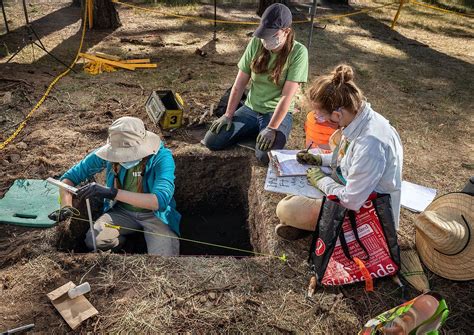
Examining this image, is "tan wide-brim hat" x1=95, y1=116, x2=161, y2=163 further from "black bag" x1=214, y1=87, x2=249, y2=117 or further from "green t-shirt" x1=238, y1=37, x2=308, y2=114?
"black bag" x1=214, y1=87, x2=249, y2=117

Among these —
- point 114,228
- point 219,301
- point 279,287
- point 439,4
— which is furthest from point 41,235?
point 439,4

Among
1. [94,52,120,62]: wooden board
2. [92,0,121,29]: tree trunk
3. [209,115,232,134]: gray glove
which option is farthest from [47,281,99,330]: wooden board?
[92,0,121,29]: tree trunk

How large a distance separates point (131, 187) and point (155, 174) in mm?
236

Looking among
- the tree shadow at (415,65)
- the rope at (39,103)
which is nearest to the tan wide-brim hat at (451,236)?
the tree shadow at (415,65)

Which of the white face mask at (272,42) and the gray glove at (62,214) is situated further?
the white face mask at (272,42)

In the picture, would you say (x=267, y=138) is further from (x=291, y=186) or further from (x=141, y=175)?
(x=141, y=175)

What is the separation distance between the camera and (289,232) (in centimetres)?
296

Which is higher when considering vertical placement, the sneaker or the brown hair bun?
the brown hair bun

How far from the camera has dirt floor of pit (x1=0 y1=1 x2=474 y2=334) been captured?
2.45 m

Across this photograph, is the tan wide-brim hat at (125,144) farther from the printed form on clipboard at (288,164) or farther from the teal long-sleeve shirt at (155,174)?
the printed form on clipboard at (288,164)

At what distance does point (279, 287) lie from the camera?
2.62 m

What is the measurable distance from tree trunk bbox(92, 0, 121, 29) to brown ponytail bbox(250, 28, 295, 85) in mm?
5238

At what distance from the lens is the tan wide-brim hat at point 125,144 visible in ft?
8.98

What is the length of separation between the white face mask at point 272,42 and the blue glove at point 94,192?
1.90 metres
